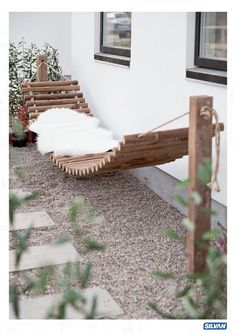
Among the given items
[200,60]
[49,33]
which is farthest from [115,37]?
[49,33]

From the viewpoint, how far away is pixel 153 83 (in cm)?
378

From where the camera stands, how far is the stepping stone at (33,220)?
129 inches

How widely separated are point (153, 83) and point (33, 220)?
120cm

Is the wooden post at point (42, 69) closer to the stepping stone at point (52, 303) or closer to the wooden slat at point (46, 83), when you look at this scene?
the wooden slat at point (46, 83)

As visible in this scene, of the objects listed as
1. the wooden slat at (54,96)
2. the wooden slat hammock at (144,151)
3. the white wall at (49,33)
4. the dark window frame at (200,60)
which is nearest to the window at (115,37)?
the wooden slat at (54,96)

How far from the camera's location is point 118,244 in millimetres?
3096

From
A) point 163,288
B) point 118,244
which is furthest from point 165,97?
point 163,288

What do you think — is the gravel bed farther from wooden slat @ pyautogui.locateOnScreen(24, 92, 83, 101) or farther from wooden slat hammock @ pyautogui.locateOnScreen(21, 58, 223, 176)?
wooden slat @ pyautogui.locateOnScreen(24, 92, 83, 101)

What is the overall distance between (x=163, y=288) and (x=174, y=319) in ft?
2.46

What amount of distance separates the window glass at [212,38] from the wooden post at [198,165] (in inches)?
30.2
